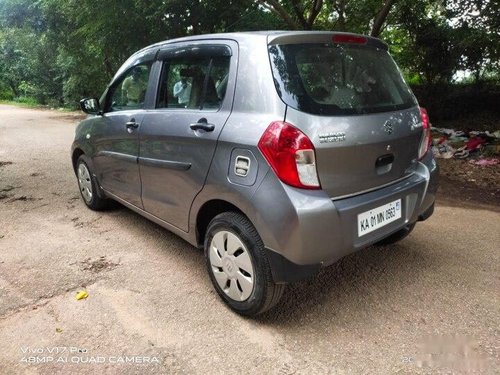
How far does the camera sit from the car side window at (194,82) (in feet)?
8.45

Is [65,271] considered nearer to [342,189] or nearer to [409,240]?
[342,189]

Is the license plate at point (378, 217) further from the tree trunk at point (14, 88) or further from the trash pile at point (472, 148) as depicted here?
the tree trunk at point (14, 88)

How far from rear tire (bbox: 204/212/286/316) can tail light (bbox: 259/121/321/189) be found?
408mm

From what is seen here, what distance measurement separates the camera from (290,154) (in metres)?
2.10

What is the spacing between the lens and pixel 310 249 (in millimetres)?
2133

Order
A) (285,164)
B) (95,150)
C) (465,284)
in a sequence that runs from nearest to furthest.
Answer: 1. (285,164)
2. (465,284)
3. (95,150)

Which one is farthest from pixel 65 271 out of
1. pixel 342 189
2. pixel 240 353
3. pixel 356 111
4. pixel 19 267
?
pixel 356 111

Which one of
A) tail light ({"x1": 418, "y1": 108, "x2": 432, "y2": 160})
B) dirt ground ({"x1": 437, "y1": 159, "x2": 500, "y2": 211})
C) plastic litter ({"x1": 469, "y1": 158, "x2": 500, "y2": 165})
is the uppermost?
tail light ({"x1": 418, "y1": 108, "x2": 432, "y2": 160})

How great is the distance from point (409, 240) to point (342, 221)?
167 centimetres

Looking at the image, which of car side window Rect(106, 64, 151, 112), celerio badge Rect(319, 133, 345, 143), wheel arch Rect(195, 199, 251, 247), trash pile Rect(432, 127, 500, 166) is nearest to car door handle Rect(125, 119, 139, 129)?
car side window Rect(106, 64, 151, 112)

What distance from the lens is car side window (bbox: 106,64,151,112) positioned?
3.32 meters

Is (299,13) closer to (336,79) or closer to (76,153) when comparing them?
(76,153)

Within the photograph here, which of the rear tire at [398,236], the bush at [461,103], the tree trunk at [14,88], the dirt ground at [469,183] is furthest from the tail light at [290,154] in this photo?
the tree trunk at [14,88]

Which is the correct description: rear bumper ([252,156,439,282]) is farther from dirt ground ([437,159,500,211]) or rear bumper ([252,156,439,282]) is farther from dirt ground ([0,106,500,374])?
dirt ground ([437,159,500,211])
